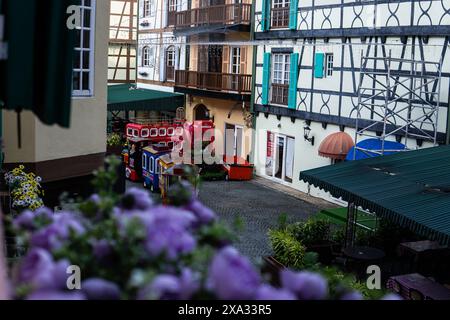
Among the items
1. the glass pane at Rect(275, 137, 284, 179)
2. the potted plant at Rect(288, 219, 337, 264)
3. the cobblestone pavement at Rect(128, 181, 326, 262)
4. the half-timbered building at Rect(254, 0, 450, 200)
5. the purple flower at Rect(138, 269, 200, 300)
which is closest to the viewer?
the purple flower at Rect(138, 269, 200, 300)

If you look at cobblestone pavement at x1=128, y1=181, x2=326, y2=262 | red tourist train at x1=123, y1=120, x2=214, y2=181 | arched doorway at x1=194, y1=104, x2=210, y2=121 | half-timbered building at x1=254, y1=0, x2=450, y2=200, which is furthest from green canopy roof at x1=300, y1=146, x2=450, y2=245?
arched doorway at x1=194, y1=104, x2=210, y2=121

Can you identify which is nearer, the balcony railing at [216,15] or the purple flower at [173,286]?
the purple flower at [173,286]

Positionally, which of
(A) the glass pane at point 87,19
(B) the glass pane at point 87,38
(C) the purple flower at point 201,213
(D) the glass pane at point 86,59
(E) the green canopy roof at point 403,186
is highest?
(A) the glass pane at point 87,19

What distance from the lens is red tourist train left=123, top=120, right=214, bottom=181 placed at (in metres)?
22.8

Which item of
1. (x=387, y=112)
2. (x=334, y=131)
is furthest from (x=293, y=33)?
(x=387, y=112)

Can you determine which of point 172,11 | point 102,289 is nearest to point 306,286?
point 102,289

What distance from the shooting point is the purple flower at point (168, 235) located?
2016mm

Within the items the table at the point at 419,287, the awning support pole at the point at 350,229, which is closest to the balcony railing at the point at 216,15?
the awning support pole at the point at 350,229

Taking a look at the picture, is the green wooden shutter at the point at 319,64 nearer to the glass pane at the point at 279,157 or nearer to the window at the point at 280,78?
the window at the point at 280,78

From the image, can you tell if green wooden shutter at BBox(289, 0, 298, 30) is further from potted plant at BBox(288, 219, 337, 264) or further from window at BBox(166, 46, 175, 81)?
potted plant at BBox(288, 219, 337, 264)

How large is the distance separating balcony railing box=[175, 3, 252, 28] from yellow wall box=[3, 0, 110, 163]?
1555cm

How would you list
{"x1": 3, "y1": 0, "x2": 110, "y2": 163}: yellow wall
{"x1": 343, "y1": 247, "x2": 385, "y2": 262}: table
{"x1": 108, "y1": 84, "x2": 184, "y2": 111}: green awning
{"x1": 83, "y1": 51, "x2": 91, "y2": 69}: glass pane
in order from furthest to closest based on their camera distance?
{"x1": 108, "y1": 84, "x2": 184, "y2": 111}: green awning
{"x1": 343, "y1": 247, "x2": 385, "y2": 262}: table
{"x1": 83, "y1": 51, "x2": 91, "y2": 69}: glass pane
{"x1": 3, "y1": 0, "x2": 110, "y2": 163}: yellow wall

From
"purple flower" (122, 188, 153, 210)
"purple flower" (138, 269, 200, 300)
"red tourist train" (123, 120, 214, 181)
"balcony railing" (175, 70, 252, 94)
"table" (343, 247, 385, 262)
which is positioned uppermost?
"balcony railing" (175, 70, 252, 94)

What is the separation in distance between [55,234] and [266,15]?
22.7 metres
